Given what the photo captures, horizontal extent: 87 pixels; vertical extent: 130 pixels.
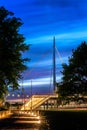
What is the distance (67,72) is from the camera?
108188 mm

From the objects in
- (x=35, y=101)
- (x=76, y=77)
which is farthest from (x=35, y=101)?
(x=76, y=77)

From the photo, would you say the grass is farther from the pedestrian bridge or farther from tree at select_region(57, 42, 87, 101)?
the pedestrian bridge

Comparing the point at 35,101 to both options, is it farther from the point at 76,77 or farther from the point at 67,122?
the point at 67,122

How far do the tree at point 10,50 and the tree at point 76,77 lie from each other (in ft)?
130

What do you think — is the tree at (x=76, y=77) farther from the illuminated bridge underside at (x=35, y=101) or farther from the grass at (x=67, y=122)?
the illuminated bridge underside at (x=35, y=101)

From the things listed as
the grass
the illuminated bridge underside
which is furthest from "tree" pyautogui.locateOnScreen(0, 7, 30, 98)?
the illuminated bridge underside

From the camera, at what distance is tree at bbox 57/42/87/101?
347ft

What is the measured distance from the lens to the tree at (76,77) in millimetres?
105688

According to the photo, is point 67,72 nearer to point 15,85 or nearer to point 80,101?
point 80,101

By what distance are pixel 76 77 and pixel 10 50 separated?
150 feet

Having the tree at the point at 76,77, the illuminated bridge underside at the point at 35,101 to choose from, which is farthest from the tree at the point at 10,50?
the illuminated bridge underside at the point at 35,101

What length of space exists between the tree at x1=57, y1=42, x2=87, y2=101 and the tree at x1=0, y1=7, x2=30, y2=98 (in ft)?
130

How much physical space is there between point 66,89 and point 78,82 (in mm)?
3098

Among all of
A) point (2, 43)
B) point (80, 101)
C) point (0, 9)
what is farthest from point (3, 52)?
point (80, 101)
